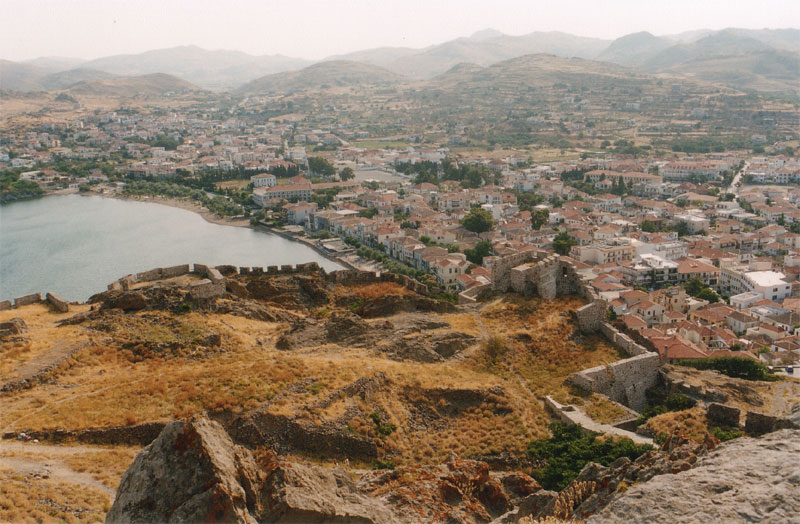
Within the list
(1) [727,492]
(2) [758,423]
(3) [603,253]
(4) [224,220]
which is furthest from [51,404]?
(4) [224,220]

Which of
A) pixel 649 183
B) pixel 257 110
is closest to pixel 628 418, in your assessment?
pixel 649 183

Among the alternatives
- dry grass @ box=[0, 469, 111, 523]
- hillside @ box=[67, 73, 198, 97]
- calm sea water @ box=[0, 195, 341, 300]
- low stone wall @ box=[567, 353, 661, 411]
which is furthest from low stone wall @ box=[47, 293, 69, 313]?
hillside @ box=[67, 73, 198, 97]

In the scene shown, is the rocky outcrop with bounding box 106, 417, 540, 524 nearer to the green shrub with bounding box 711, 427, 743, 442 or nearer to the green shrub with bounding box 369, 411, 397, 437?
the green shrub with bounding box 369, 411, 397, 437

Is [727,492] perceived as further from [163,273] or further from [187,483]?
[163,273]

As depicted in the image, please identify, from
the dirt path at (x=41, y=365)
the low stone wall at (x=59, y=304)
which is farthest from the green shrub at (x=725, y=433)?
the low stone wall at (x=59, y=304)

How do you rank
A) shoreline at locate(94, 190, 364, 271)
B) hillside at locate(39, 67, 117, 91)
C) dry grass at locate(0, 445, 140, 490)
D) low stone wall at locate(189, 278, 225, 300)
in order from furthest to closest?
hillside at locate(39, 67, 117, 91) → shoreline at locate(94, 190, 364, 271) → low stone wall at locate(189, 278, 225, 300) → dry grass at locate(0, 445, 140, 490)

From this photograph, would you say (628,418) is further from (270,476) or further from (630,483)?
(270,476)

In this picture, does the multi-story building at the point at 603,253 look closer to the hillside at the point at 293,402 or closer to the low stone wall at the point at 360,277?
the low stone wall at the point at 360,277
